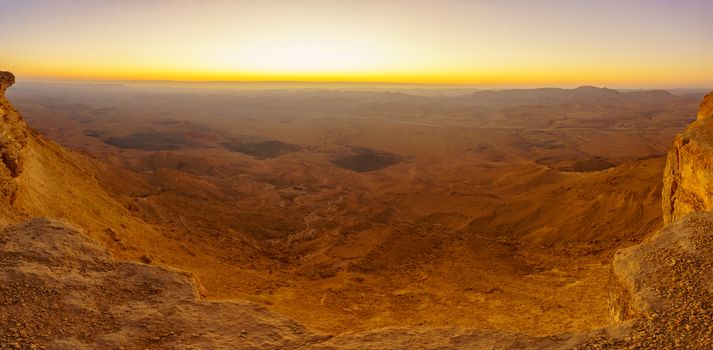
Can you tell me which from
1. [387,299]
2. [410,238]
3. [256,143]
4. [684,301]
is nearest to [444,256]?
[410,238]

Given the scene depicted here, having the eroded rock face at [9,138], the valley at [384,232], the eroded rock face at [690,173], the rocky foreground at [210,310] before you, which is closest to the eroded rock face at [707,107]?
the eroded rock face at [690,173]

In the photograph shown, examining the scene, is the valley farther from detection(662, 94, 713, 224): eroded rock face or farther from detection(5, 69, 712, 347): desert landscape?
detection(662, 94, 713, 224): eroded rock face

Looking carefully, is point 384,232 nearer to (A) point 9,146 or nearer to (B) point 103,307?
(A) point 9,146

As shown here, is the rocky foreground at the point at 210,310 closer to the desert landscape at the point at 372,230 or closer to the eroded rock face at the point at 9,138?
the desert landscape at the point at 372,230

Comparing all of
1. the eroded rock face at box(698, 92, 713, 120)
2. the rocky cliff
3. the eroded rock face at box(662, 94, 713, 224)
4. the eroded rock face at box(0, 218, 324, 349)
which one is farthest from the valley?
the eroded rock face at box(698, 92, 713, 120)

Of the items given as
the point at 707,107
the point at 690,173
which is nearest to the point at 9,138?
the point at 690,173

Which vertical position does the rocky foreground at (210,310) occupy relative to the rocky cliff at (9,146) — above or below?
below
